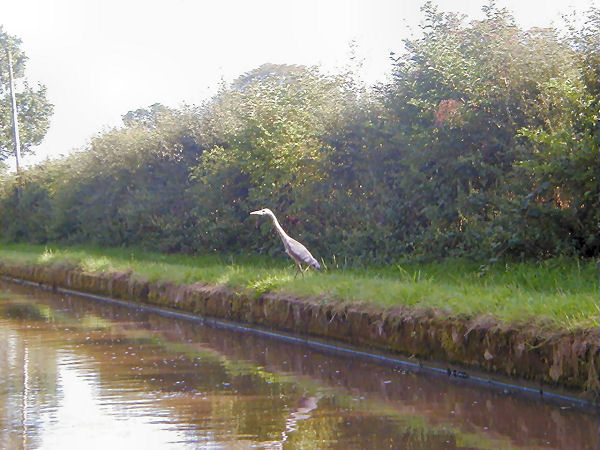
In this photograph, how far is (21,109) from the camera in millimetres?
51562

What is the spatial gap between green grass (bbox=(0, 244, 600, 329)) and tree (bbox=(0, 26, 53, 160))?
36464mm

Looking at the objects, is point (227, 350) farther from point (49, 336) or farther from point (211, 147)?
point (211, 147)

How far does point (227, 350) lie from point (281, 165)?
276 inches

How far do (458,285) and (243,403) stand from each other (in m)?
4.45

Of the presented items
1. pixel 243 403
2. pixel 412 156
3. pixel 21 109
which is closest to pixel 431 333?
pixel 243 403

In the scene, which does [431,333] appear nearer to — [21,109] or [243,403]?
[243,403]

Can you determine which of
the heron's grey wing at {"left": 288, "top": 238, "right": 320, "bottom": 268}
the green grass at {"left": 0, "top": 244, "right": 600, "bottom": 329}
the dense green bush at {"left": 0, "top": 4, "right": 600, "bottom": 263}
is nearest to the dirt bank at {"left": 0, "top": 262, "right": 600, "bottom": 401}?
the green grass at {"left": 0, "top": 244, "right": 600, "bottom": 329}

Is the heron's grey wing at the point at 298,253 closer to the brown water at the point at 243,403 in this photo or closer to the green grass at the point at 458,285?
the green grass at the point at 458,285

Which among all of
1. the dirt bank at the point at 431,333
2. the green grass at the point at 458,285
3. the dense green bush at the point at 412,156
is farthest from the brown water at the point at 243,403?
the dense green bush at the point at 412,156

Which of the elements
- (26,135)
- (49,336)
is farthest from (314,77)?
(26,135)

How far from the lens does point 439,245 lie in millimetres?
14688

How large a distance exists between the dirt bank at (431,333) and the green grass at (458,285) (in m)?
0.15

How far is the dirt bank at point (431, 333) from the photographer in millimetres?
8016

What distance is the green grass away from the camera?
29.0 ft
